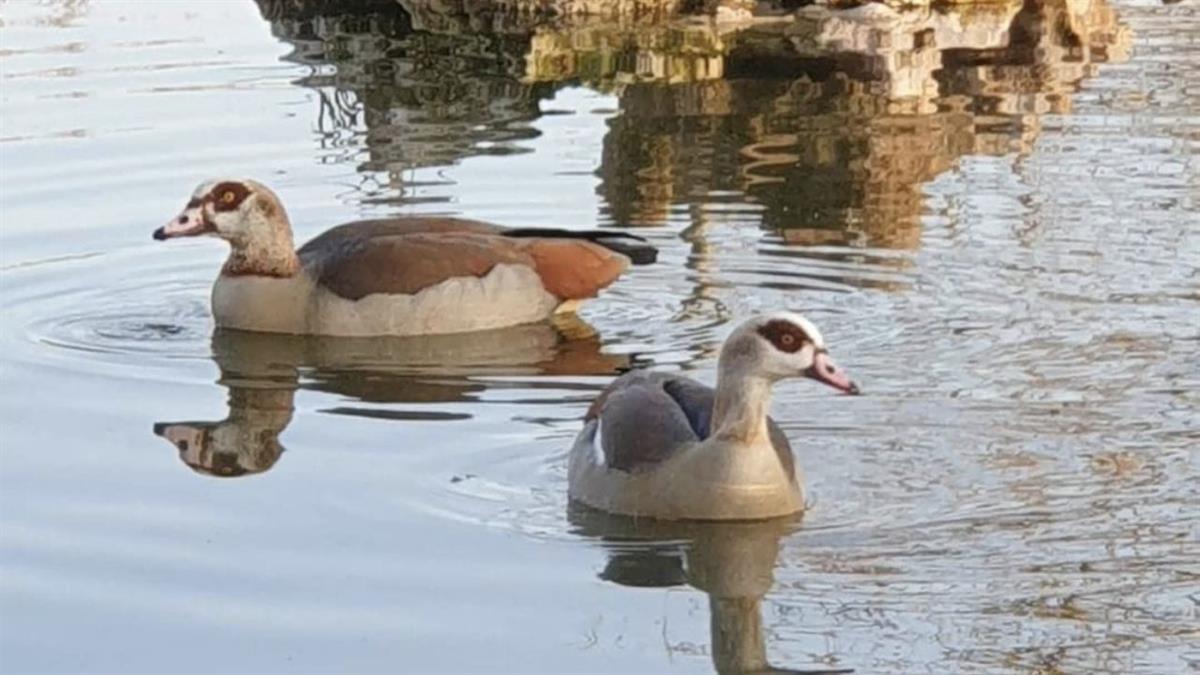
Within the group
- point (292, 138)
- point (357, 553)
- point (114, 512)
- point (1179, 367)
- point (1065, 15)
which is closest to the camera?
point (357, 553)

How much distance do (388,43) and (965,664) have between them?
14739 mm

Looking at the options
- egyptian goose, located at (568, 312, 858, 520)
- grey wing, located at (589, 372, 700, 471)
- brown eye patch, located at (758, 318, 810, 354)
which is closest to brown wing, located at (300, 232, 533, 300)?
grey wing, located at (589, 372, 700, 471)

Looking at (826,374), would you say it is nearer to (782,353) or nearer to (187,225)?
(782,353)

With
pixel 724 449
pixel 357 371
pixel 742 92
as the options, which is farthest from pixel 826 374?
pixel 742 92

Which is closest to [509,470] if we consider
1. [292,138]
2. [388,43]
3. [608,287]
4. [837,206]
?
[608,287]

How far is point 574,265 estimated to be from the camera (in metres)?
13.3

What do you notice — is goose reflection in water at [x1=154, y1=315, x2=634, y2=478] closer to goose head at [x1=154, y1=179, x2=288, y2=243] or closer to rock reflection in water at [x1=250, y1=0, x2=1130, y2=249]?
goose head at [x1=154, y1=179, x2=288, y2=243]

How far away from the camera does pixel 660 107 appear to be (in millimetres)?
18500

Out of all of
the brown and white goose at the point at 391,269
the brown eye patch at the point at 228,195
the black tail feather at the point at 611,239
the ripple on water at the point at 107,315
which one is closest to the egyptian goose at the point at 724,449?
the ripple on water at the point at 107,315

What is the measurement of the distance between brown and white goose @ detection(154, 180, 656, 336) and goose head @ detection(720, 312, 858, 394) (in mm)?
3720

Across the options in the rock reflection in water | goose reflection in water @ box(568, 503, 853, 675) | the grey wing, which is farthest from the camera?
the rock reflection in water

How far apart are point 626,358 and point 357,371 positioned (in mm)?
1189

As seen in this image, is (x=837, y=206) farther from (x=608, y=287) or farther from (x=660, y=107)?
(x=660, y=107)

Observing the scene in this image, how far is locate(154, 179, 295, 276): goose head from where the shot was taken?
13.4m
